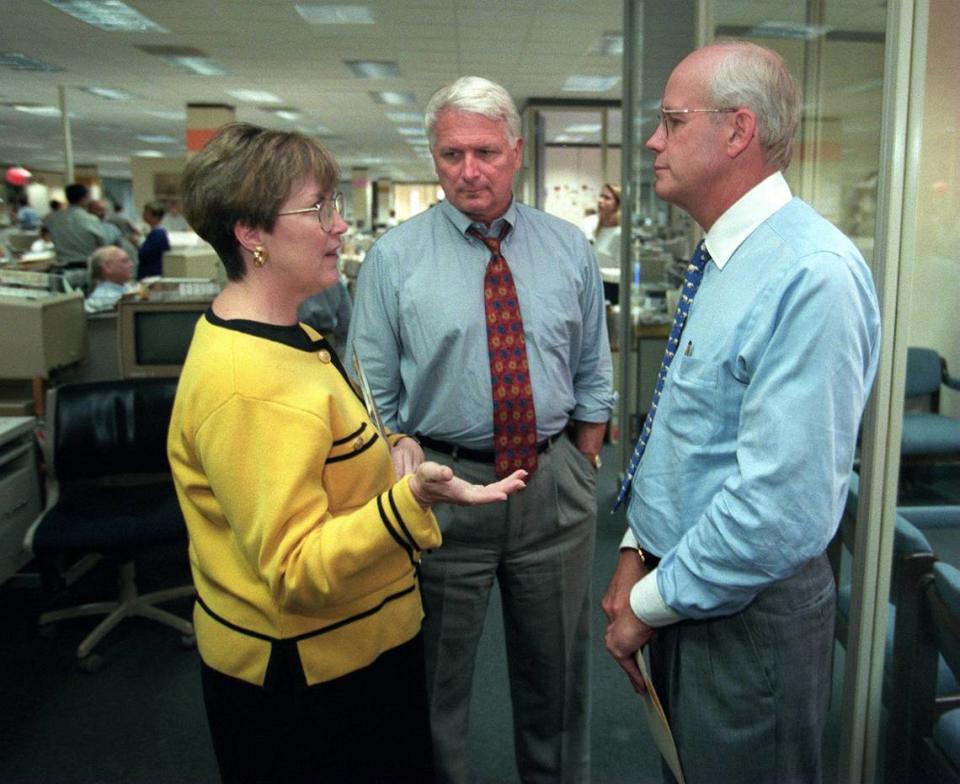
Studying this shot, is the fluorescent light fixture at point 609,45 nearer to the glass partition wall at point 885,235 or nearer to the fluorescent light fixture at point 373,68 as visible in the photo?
the fluorescent light fixture at point 373,68

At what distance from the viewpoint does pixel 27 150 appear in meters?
17.3

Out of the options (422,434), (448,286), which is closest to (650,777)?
(422,434)

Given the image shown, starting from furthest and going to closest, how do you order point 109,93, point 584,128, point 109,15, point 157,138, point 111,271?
point 157,138 < point 584,128 < point 109,93 < point 109,15 < point 111,271

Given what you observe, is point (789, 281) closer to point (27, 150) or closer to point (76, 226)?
point (76, 226)

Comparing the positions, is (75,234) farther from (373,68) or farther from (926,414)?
(926,414)

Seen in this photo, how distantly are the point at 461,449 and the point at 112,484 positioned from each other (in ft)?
6.25

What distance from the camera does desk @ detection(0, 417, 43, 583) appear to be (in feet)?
9.07

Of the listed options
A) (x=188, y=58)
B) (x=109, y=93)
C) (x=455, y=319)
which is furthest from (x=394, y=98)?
(x=455, y=319)

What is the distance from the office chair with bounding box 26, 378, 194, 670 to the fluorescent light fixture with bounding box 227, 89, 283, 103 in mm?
8277

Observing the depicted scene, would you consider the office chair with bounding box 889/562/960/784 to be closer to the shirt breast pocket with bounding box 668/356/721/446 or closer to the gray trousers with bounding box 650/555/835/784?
the gray trousers with bounding box 650/555/835/784

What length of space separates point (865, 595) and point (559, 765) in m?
0.75

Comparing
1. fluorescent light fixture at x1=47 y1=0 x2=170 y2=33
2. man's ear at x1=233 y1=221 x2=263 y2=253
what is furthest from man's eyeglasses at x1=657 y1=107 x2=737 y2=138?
fluorescent light fixture at x1=47 y1=0 x2=170 y2=33

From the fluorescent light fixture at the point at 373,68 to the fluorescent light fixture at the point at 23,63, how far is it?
3160 millimetres

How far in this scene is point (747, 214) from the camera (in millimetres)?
1133
